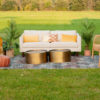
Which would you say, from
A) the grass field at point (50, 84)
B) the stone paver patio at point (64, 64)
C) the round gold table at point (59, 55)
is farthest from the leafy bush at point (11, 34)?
the grass field at point (50, 84)

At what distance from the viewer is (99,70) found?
7.54m

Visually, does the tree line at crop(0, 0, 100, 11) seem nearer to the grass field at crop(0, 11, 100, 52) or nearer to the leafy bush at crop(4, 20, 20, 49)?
the grass field at crop(0, 11, 100, 52)

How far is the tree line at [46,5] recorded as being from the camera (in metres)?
44.1

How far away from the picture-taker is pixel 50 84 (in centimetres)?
630

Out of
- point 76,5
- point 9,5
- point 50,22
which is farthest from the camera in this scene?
point 9,5

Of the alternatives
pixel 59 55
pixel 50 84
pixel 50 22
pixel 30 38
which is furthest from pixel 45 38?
pixel 50 22

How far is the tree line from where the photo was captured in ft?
145

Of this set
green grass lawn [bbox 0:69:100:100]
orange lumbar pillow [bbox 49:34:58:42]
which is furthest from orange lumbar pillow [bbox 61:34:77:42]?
green grass lawn [bbox 0:69:100:100]

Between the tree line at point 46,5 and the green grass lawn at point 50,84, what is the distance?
36.8 meters

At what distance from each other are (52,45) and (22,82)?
2.90 metres

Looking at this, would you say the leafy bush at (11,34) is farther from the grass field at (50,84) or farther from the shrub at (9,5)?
the shrub at (9,5)

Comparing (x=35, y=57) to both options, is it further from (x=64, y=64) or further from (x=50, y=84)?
(x=50, y=84)

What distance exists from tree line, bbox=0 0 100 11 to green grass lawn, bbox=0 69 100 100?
36.8 metres

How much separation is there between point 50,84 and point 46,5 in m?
40.2
